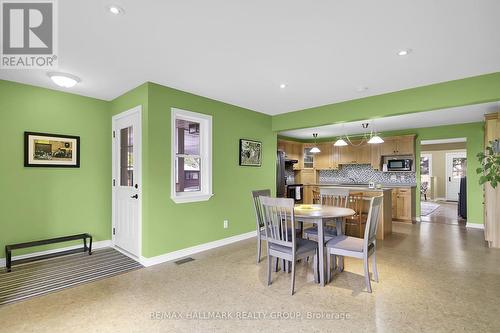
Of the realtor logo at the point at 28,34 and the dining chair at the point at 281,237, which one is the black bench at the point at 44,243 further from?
the dining chair at the point at 281,237

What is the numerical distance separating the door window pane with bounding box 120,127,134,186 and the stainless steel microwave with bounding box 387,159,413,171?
20.6ft

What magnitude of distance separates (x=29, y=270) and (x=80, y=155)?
1653mm

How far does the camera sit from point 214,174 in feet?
13.8

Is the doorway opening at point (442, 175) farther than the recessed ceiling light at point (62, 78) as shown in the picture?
Yes

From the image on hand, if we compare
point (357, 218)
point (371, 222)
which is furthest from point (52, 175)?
point (357, 218)

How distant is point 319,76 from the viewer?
10.4ft

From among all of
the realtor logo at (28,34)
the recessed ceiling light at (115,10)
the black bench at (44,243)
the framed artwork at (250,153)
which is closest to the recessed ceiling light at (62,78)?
the realtor logo at (28,34)

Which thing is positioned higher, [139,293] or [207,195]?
[207,195]

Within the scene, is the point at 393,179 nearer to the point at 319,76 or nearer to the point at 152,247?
the point at 319,76

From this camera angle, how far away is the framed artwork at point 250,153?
15.4ft

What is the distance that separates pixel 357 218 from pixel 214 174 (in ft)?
8.93

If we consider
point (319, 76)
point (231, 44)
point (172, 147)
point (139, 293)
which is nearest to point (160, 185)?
point (172, 147)

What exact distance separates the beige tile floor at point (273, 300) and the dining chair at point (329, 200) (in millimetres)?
454

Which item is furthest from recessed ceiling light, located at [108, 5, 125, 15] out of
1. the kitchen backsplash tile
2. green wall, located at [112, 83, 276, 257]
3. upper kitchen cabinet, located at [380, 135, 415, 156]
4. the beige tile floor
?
the kitchen backsplash tile
